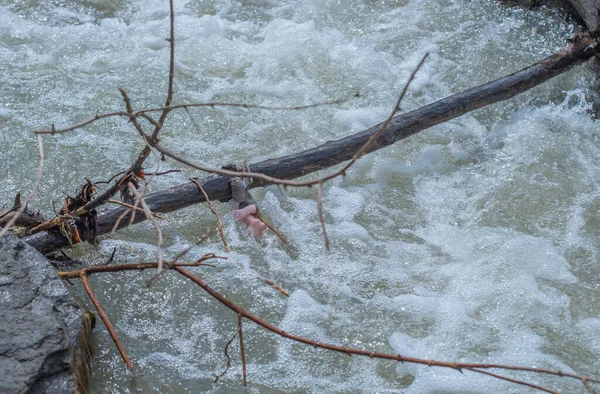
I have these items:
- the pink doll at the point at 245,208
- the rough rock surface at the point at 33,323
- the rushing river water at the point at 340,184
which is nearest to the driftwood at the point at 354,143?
the pink doll at the point at 245,208

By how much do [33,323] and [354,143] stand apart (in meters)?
1.71

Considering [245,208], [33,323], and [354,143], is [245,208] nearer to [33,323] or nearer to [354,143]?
[354,143]

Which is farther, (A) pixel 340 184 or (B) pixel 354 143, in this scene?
(A) pixel 340 184

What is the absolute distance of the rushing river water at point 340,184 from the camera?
2883 mm

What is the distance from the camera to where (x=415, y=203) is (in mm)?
3799

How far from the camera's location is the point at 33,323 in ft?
8.05

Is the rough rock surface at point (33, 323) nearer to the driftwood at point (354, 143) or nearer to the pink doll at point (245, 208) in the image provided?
the driftwood at point (354, 143)

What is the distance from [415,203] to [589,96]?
156cm

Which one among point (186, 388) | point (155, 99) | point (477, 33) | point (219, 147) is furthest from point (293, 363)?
point (477, 33)

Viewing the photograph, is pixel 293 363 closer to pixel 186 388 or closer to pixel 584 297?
pixel 186 388

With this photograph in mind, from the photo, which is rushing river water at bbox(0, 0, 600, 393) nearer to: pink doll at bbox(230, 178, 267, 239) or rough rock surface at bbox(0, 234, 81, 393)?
pink doll at bbox(230, 178, 267, 239)

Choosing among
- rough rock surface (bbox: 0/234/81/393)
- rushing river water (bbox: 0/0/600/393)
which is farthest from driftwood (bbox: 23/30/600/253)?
rough rock surface (bbox: 0/234/81/393)

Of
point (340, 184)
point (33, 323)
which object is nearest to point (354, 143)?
point (340, 184)

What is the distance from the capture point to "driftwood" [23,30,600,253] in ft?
10.3
